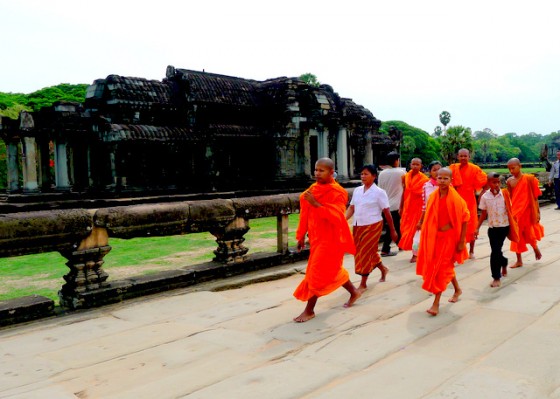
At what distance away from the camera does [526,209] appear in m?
6.79

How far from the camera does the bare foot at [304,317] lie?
424 centimetres

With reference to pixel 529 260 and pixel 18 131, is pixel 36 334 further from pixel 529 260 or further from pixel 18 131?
pixel 18 131

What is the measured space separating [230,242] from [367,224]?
Result: 1.81 metres

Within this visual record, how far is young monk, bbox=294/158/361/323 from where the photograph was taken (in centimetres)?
432

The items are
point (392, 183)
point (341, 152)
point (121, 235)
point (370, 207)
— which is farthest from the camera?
point (341, 152)

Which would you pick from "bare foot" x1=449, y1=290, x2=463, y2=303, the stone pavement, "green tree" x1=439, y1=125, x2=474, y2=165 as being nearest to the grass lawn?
the stone pavement

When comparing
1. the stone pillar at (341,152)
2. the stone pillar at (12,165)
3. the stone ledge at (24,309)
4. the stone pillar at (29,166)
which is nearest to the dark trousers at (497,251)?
the stone ledge at (24,309)

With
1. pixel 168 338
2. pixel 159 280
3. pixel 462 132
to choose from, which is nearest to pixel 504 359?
pixel 168 338

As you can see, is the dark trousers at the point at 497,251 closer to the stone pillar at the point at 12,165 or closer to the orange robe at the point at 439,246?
the orange robe at the point at 439,246

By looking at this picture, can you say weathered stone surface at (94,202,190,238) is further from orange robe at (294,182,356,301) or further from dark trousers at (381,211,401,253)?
dark trousers at (381,211,401,253)

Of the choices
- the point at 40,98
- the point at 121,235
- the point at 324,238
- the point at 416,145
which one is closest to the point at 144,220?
the point at 121,235

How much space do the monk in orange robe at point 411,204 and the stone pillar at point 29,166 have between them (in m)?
16.4

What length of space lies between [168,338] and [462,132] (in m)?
71.5

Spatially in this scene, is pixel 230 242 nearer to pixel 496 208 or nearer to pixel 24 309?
pixel 24 309
